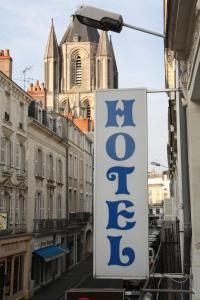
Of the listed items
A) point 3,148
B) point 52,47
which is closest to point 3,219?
point 3,148

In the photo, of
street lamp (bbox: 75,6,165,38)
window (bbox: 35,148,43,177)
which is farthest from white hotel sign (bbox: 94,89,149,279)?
window (bbox: 35,148,43,177)

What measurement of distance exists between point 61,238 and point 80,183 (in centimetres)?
1004

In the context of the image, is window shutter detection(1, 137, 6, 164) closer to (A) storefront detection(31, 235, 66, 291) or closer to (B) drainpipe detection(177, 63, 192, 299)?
(A) storefront detection(31, 235, 66, 291)

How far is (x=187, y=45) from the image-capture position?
15.7 feet

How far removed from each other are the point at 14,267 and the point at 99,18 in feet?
77.4

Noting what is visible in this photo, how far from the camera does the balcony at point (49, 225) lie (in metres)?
31.2

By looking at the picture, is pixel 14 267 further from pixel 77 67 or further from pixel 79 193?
pixel 77 67

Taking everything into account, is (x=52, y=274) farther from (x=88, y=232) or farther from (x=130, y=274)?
(x=130, y=274)

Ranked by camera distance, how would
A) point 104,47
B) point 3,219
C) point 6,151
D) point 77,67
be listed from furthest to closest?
1. point 77,67
2. point 104,47
3. point 6,151
4. point 3,219

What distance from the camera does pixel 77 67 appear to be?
94.2 metres

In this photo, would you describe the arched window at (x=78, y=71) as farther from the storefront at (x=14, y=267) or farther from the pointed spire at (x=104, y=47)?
the storefront at (x=14, y=267)

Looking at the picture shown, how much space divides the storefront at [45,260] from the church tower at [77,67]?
2149 inches

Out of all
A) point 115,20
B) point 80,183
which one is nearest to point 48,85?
point 80,183

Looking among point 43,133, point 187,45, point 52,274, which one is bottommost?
point 52,274
